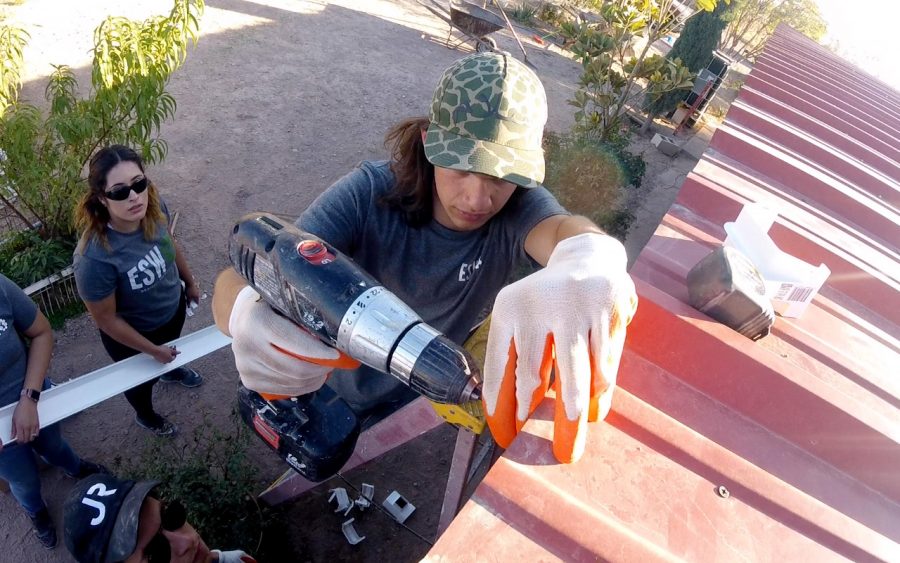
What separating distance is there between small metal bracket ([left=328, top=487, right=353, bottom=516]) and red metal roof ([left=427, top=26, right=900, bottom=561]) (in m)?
2.21

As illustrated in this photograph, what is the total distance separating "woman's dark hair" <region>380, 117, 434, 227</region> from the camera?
6.18 feet

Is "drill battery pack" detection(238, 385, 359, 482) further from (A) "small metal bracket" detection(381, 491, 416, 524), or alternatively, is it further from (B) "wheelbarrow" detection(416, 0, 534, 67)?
(B) "wheelbarrow" detection(416, 0, 534, 67)

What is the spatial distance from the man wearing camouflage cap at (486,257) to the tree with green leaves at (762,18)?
1285cm

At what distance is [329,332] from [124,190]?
204cm

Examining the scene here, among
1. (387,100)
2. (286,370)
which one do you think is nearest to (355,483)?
(286,370)

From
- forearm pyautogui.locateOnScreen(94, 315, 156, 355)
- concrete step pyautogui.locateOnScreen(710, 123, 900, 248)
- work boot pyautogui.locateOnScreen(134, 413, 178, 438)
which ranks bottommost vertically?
work boot pyautogui.locateOnScreen(134, 413, 178, 438)

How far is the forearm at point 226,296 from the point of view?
1.76 meters

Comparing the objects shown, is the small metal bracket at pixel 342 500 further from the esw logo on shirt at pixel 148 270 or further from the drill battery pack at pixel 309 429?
the esw logo on shirt at pixel 148 270

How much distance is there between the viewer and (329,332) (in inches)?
55.9

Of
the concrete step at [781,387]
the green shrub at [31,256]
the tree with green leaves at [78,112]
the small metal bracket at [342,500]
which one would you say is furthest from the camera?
the green shrub at [31,256]

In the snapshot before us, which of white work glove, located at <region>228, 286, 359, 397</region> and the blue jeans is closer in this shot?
white work glove, located at <region>228, 286, 359, 397</region>

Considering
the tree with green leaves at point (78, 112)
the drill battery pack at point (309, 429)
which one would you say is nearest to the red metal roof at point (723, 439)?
the drill battery pack at point (309, 429)

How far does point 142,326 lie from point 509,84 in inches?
108

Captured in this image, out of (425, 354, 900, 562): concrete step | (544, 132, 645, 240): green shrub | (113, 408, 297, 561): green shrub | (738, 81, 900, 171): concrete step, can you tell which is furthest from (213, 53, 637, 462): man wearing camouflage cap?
(544, 132, 645, 240): green shrub
